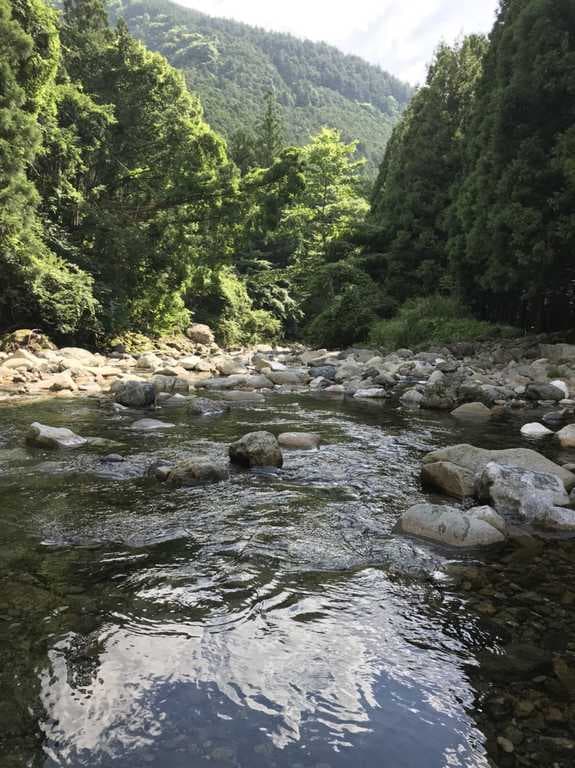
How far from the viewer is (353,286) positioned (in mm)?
24859

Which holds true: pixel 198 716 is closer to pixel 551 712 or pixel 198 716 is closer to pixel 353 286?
pixel 551 712

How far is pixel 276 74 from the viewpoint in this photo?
4938 inches

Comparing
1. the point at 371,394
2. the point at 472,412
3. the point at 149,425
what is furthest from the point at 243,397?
the point at 472,412

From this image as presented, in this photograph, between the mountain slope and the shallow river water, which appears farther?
the mountain slope

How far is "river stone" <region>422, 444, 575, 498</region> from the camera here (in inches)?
216

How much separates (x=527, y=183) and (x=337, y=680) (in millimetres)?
14501

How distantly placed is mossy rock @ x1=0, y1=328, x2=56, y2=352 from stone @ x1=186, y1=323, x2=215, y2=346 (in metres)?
8.25

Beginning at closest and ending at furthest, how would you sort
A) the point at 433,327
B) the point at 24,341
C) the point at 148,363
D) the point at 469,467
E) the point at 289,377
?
the point at 469,467 < the point at 289,377 < the point at 24,341 < the point at 148,363 < the point at 433,327

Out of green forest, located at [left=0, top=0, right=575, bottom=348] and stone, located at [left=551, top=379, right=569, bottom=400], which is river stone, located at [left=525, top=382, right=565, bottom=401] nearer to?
stone, located at [left=551, top=379, right=569, bottom=400]

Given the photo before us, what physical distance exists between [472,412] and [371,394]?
8.87 ft

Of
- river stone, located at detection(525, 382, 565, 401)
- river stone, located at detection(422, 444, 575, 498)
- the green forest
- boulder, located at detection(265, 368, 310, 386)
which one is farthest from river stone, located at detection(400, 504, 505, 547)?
the green forest

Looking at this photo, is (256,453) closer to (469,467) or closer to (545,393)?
(469,467)

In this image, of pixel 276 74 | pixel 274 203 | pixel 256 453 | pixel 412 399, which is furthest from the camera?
pixel 276 74

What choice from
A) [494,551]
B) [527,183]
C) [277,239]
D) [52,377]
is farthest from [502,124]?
[277,239]
